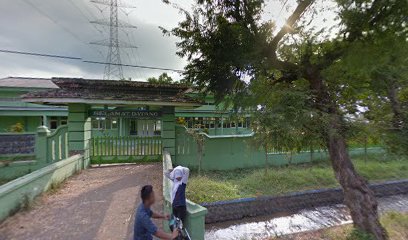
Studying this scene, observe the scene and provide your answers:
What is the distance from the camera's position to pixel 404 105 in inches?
200

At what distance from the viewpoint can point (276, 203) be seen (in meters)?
7.73

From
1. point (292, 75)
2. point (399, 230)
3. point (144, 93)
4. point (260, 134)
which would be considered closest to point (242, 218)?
point (260, 134)

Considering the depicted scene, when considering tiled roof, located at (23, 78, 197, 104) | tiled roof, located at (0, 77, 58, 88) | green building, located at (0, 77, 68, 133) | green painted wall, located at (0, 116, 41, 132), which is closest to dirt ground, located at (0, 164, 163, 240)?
tiled roof, located at (23, 78, 197, 104)

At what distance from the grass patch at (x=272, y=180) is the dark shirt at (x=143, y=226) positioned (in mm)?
4286

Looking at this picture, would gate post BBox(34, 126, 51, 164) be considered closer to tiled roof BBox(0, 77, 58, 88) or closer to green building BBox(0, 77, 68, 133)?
green building BBox(0, 77, 68, 133)

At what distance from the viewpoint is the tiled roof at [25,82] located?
2208cm

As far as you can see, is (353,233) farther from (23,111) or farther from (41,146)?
(23,111)

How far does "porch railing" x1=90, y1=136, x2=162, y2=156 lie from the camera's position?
1005cm

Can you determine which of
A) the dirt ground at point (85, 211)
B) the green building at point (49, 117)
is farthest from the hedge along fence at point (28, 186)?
the green building at point (49, 117)

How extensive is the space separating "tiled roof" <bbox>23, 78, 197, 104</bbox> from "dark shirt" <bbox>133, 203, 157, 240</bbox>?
693cm

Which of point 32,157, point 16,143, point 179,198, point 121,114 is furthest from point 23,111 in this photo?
point 179,198

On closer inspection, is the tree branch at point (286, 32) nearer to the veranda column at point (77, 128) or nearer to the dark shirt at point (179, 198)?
the dark shirt at point (179, 198)

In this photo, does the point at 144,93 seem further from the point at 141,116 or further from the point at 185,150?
the point at 185,150

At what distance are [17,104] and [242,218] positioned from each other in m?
22.3
